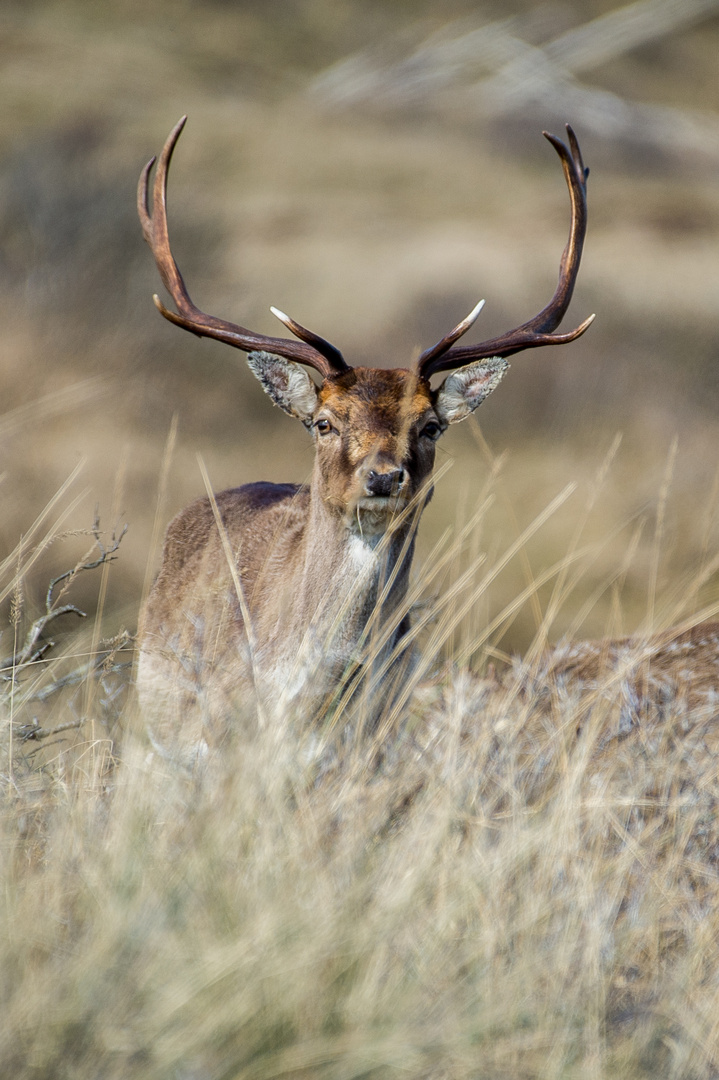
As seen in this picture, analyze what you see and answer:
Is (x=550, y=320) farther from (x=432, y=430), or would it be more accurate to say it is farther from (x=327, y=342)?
(x=327, y=342)

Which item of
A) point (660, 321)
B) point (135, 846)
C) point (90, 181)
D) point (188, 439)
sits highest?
point (135, 846)

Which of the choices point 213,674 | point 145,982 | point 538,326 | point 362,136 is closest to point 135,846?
point 145,982

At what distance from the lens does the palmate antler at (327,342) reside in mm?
4754

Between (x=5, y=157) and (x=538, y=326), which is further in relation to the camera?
(x=5, y=157)

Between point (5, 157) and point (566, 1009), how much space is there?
19.9 metres

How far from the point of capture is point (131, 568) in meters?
12.5

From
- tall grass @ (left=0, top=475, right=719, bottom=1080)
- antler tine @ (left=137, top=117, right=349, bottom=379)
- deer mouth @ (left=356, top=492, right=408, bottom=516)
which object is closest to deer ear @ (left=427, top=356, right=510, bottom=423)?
antler tine @ (left=137, top=117, right=349, bottom=379)

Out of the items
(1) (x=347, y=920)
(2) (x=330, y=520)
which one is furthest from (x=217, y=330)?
(1) (x=347, y=920)

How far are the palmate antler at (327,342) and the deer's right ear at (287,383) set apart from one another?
62mm

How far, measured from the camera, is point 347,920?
2.40 metres

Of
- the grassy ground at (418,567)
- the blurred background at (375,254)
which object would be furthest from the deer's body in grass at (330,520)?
the blurred background at (375,254)

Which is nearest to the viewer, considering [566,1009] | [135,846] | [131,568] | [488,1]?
[566,1009]

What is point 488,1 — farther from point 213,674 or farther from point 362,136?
point 213,674

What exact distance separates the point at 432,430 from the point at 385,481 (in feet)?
2.04
